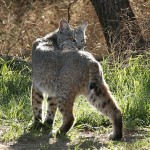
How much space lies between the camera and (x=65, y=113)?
5.62 metres

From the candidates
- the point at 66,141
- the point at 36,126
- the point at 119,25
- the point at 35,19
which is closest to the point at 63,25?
the point at 36,126

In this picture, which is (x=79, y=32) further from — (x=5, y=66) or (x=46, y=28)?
(x=46, y=28)

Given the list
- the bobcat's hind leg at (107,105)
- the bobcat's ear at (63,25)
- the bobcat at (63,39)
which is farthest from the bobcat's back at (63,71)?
the bobcat's ear at (63,25)

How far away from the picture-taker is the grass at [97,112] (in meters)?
5.70

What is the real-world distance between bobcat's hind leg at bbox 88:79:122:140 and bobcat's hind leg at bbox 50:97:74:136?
0.72 ft

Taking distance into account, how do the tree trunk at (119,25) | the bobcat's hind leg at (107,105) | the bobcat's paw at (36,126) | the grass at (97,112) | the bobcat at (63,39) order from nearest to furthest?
the bobcat's hind leg at (107,105) → the grass at (97,112) → the bobcat's paw at (36,126) → the bobcat at (63,39) → the tree trunk at (119,25)

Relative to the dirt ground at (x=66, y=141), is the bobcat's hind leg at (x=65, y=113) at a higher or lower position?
higher

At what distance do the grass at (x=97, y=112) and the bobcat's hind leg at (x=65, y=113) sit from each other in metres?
0.11

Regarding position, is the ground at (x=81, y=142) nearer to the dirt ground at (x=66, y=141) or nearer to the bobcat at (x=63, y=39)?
the dirt ground at (x=66, y=141)

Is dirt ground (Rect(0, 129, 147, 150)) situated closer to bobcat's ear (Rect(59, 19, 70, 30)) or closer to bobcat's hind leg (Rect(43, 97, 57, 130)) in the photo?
bobcat's hind leg (Rect(43, 97, 57, 130))

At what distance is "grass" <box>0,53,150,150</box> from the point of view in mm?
5703

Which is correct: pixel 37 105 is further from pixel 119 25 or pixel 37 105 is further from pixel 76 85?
pixel 119 25

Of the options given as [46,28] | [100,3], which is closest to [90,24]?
[46,28]

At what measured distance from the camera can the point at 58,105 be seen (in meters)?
5.69
